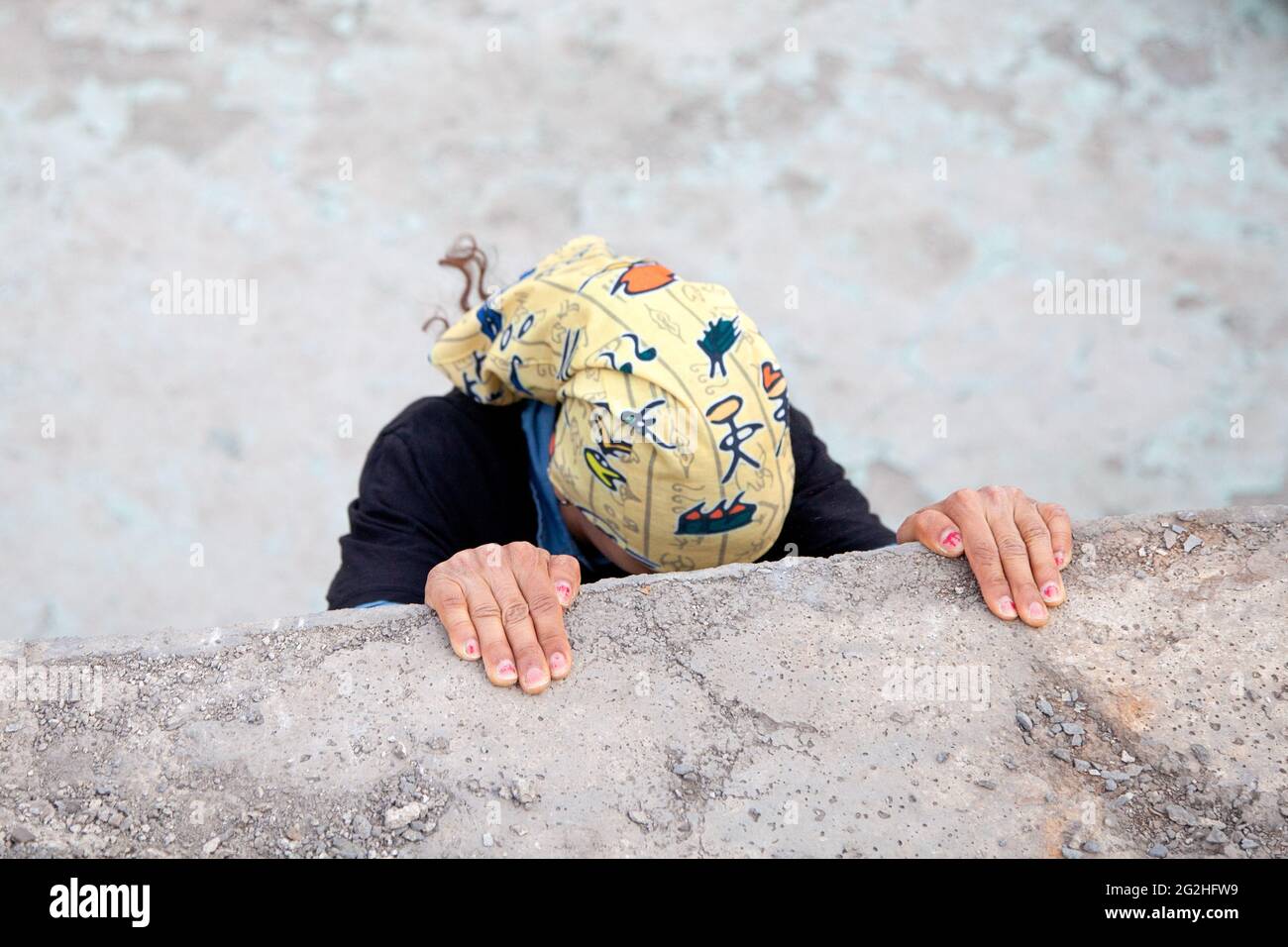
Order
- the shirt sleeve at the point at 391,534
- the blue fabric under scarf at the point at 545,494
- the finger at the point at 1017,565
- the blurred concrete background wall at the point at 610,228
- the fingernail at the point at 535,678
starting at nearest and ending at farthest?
the fingernail at the point at 535,678 → the finger at the point at 1017,565 → the shirt sleeve at the point at 391,534 → the blue fabric under scarf at the point at 545,494 → the blurred concrete background wall at the point at 610,228

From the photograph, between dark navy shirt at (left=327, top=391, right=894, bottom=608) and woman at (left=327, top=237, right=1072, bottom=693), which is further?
dark navy shirt at (left=327, top=391, right=894, bottom=608)

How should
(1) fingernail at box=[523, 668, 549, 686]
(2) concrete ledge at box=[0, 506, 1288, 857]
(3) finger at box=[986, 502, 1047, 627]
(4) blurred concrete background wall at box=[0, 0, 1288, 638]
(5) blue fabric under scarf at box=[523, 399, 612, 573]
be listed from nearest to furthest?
(2) concrete ledge at box=[0, 506, 1288, 857] < (1) fingernail at box=[523, 668, 549, 686] < (3) finger at box=[986, 502, 1047, 627] < (5) blue fabric under scarf at box=[523, 399, 612, 573] < (4) blurred concrete background wall at box=[0, 0, 1288, 638]

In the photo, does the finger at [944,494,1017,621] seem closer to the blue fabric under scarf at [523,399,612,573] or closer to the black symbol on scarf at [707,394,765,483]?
the black symbol on scarf at [707,394,765,483]

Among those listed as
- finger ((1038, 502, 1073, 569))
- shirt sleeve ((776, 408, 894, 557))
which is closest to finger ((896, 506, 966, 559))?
finger ((1038, 502, 1073, 569))

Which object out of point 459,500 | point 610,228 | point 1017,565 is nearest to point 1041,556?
point 1017,565

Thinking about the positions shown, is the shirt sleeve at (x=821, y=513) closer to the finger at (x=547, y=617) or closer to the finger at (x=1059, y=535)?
the finger at (x=1059, y=535)

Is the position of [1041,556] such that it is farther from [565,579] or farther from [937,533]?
[565,579]

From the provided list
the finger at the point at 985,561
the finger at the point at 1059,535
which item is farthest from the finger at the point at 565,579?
the finger at the point at 1059,535

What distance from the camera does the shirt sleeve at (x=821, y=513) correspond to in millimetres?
2195

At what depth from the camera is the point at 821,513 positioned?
7.27ft

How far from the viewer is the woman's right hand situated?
1604mm

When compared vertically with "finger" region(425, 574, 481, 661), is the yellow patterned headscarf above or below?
above

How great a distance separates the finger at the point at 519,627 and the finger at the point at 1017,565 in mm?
664

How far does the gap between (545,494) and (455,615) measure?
583mm
